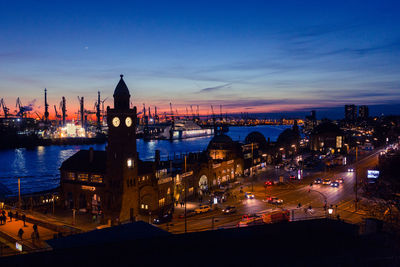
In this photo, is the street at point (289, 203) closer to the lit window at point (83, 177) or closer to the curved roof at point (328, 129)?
the lit window at point (83, 177)

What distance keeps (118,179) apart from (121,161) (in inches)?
75.4

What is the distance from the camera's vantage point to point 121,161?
1330 inches

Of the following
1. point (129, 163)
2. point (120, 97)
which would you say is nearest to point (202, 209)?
point (129, 163)

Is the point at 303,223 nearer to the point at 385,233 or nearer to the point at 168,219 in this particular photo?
the point at 385,233

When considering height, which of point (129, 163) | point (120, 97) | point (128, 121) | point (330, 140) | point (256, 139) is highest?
point (120, 97)

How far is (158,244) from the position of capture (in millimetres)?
14930

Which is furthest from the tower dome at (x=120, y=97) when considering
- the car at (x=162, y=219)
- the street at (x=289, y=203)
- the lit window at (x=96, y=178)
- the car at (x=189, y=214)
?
the street at (x=289, y=203)

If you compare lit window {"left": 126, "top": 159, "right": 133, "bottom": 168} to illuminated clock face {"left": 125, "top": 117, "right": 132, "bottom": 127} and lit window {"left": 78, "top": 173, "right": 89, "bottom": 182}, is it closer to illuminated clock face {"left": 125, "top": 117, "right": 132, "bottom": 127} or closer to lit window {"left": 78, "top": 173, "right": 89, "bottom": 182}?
illuminated clock face {"left": 125, "top": 117, "right": 132, "bottom": 127}

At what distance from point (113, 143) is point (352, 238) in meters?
24.5

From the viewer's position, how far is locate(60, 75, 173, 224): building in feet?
111

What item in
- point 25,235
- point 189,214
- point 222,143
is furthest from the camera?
point 222,143

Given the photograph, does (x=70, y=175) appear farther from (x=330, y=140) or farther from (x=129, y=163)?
(x=330, y=140)

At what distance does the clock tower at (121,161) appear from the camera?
3359 cm

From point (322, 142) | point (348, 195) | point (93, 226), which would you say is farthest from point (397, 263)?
point (322, 142)
